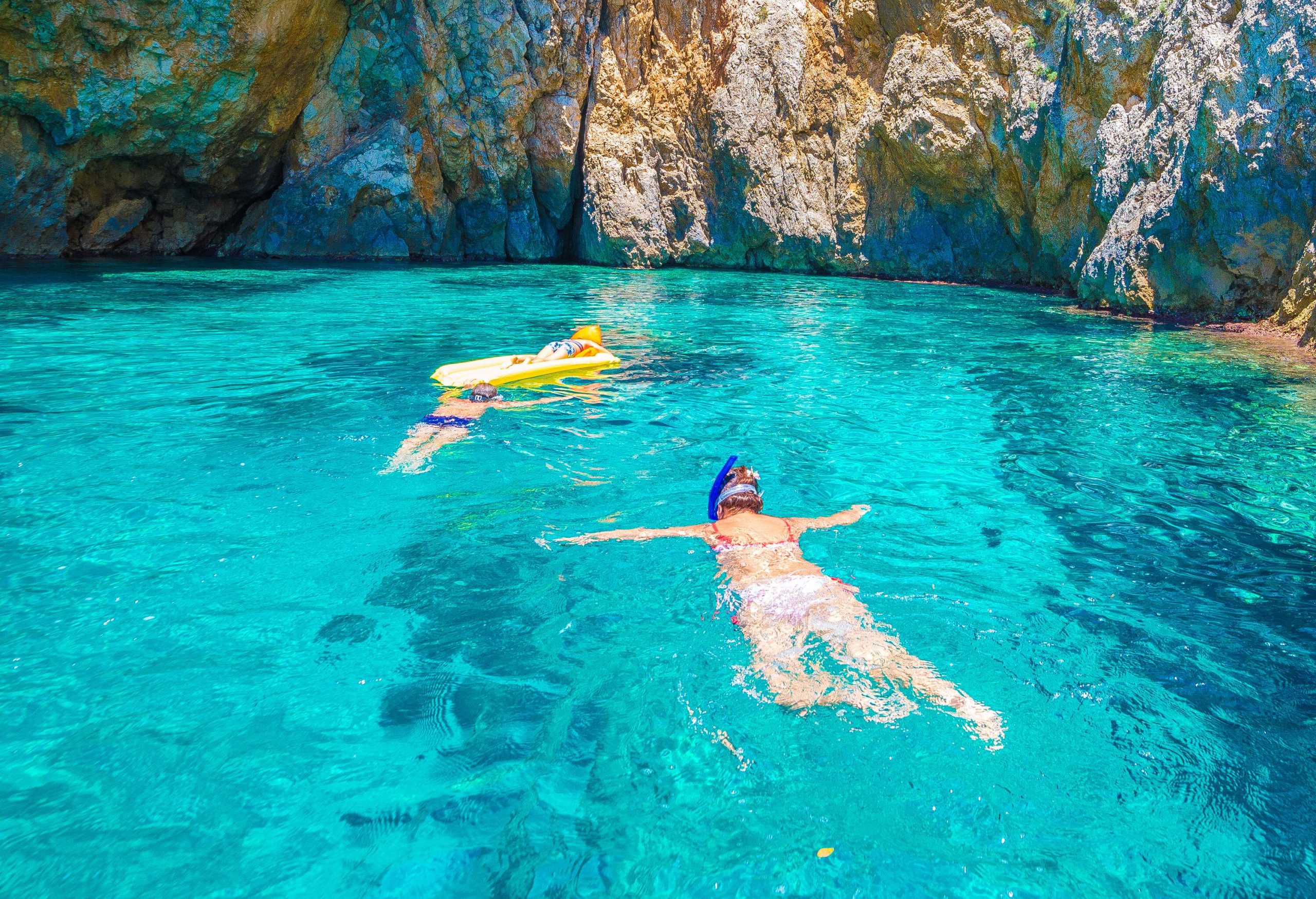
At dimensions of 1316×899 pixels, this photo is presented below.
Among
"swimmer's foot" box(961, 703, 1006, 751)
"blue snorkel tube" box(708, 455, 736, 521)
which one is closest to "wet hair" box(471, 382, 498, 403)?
"blue snorkel tube" box(708, 455, 736, 521)

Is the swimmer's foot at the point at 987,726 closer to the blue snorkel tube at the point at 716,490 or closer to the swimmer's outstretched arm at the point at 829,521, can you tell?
the swimmer's outstretched arm at the point at 829,521

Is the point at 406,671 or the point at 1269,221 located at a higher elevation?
the point at 1269,221

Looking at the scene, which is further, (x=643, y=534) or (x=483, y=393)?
(x=483, y=393)

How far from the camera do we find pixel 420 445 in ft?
23.4

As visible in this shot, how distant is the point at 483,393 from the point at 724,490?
165 inches

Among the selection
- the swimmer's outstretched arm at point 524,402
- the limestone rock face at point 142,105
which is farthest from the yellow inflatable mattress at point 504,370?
the limestone rock face at point 142,105

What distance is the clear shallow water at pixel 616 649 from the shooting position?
2834mm

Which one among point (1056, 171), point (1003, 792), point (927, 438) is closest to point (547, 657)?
point (1003, 792)

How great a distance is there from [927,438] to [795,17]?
22309 millimetres

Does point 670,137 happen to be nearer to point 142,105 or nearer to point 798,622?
point 142,105

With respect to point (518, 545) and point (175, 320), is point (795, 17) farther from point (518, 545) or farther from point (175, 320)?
point (518, 545)

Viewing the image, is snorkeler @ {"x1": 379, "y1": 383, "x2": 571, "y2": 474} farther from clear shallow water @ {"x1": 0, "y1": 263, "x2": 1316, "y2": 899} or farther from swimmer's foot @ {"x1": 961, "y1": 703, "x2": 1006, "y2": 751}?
swimmer's foot @ {"x1": 961, "y1": 703, "x2": 1006, "y2": 751}

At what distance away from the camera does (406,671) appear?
3.85 m

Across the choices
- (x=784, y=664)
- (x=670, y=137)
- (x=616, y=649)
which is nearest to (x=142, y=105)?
(x=670, y=137)
